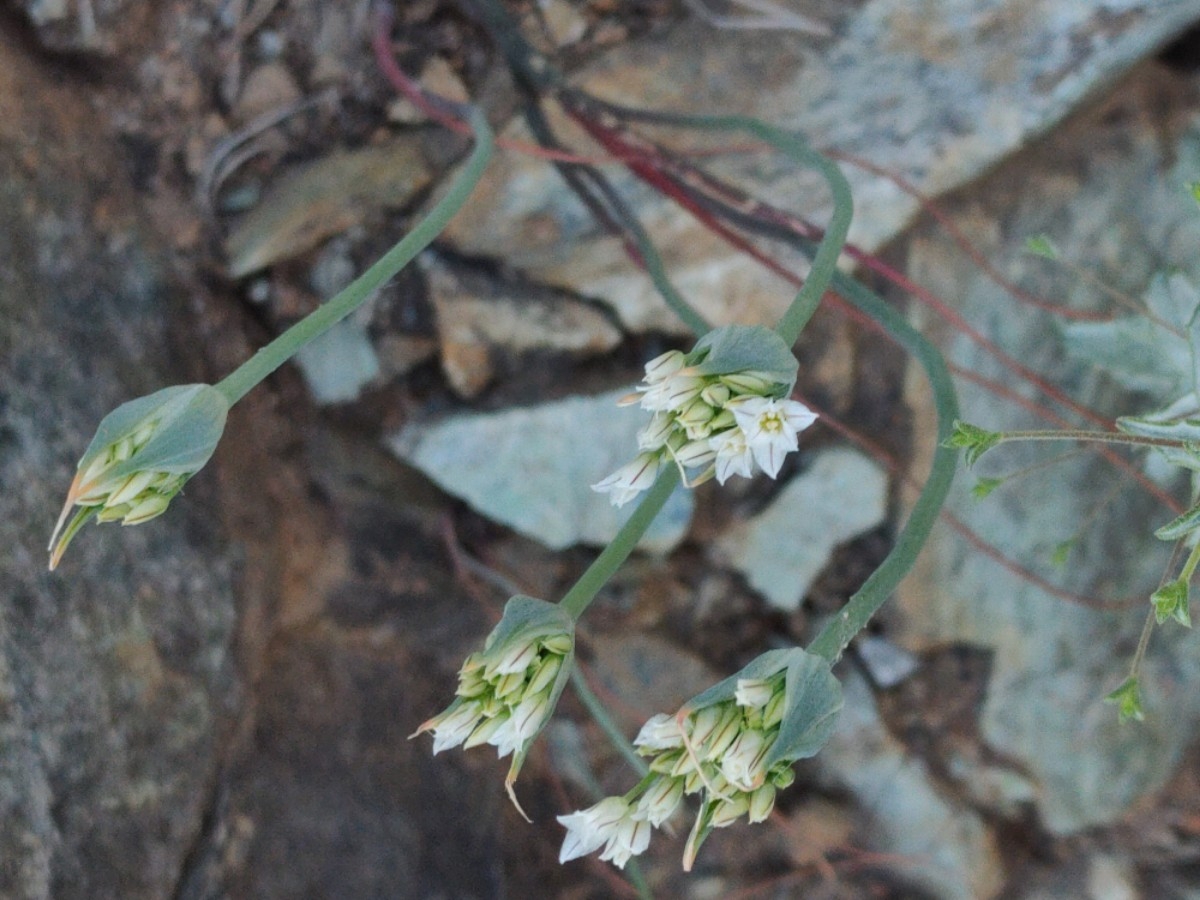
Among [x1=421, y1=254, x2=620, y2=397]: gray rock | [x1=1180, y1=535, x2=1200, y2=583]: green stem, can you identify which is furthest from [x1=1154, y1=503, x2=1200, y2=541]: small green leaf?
[x1=421, y1=254, x2=620, y2=397]: gray rock

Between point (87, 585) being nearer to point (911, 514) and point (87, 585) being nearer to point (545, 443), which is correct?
point (545, 443)

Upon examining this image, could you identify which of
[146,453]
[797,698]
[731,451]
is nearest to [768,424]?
[731,451]

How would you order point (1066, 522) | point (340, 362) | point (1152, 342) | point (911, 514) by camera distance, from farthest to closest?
point (1066, 522), point (340, 362), point (1152, 342), point (911, 514)

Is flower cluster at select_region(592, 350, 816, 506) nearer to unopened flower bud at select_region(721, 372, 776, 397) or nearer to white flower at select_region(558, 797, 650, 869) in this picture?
unopened flower bud at select_region(721, 372, 776, 397)

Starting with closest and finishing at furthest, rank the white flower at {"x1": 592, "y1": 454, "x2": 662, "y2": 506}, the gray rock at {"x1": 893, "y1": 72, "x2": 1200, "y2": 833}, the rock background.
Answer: the white flower at {"x1": 592, "y1": 454, "x2": 662, "y2": 506} < the rock background < the gray rock at {"x1": 893, "y1": 72, "x2": 1200, "y2": 833}

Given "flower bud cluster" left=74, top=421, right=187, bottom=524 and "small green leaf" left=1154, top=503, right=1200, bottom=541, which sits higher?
"flower bud cluster" left=74, top=421, right=187, bottom=524

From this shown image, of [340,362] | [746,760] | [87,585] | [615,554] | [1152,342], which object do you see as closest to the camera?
[746,760]

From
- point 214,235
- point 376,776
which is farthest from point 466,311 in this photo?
point 376,776
